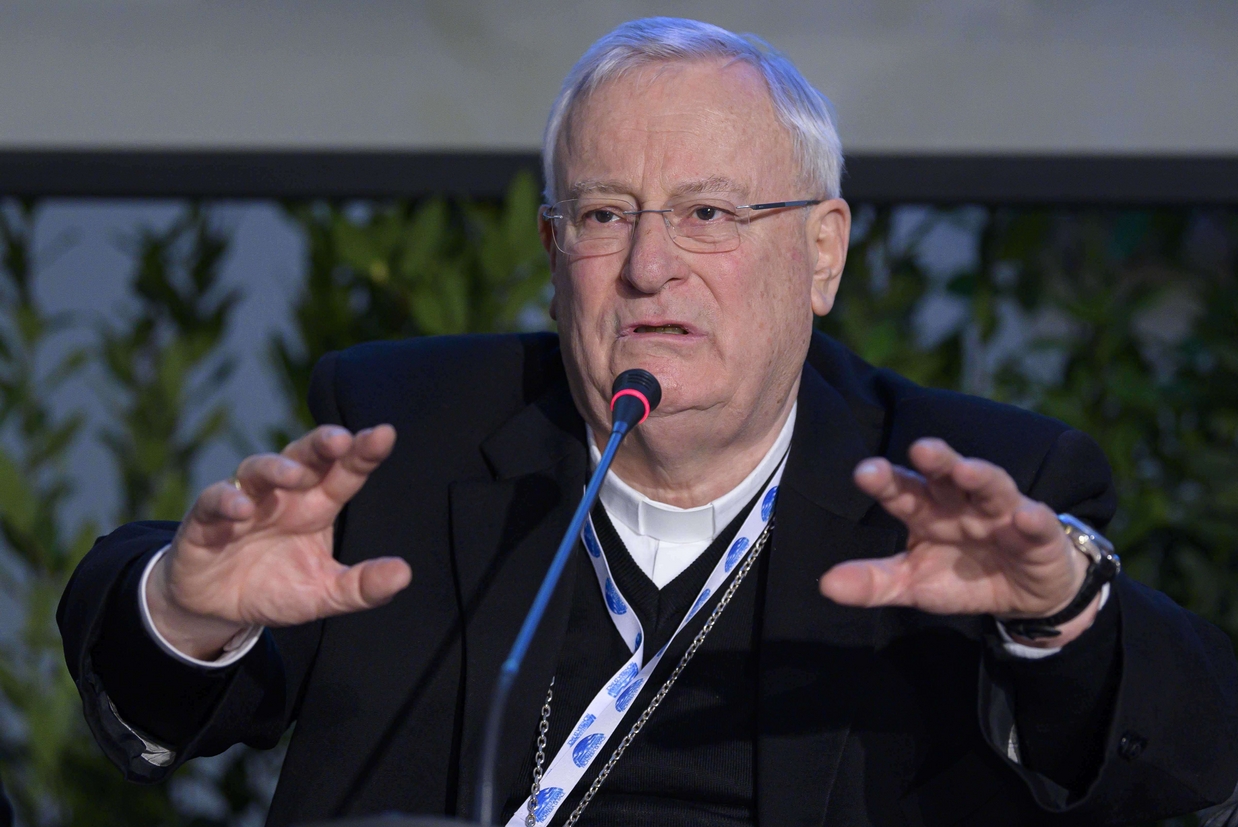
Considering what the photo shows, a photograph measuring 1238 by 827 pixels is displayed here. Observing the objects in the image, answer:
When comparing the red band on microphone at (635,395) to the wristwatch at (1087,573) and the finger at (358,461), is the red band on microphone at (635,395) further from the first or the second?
the wristwatch at (1087,573)

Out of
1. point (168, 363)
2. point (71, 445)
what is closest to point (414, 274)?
point (168, 363)

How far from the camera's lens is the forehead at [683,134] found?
5.93 feet

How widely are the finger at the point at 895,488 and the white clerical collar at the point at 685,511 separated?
0.61m

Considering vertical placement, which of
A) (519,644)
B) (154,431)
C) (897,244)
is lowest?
(154,431)

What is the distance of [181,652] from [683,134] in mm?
927

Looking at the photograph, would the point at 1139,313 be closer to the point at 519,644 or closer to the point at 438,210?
the point at 438,210

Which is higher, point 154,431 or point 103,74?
point 103,74

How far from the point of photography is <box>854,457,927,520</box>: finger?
4.17 feet

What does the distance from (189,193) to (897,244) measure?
1.71 metres

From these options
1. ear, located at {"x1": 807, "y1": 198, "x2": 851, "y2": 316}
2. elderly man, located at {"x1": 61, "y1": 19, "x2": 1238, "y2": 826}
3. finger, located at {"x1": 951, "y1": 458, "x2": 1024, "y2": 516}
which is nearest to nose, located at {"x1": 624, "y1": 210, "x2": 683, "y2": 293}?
elderly man, located at {"x1": 61, "y1": 19, "x2": 1238, "y2": 826}

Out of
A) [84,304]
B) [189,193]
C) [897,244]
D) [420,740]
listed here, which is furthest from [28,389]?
[897,244]

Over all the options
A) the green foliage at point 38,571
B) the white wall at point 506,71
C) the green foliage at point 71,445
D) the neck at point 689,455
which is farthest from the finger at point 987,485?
the green foliage at point 38,571

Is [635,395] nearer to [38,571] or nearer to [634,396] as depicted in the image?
[634,396]

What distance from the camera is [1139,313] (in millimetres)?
3129
